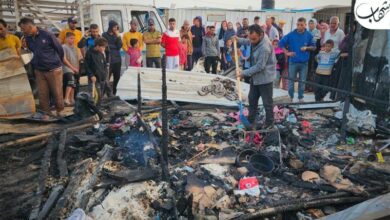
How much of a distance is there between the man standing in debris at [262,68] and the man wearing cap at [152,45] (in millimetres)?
4160

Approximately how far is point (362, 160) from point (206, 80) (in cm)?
486

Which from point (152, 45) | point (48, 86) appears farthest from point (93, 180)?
point (152, 45)

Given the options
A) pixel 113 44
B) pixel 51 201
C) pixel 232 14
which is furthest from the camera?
pixel 232 14

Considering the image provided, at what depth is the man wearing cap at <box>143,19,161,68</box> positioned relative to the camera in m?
9.61

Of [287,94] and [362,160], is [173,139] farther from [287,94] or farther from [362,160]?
[287,94]

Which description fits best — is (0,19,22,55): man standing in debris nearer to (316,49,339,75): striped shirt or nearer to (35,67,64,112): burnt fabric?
(35,67,64,112): burnt fabric

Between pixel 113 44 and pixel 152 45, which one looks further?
pixel 152 45

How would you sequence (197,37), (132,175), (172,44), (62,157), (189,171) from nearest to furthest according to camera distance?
(132,175)
(189,171)
(62,157)
(172,44)
(197,37)

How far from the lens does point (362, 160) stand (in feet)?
16.5

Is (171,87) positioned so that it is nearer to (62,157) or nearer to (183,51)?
(183,51)

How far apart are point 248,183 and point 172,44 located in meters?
6.24

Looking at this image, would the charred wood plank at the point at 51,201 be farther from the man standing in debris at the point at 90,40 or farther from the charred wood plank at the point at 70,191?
the man standing in debris at the point at 90,40

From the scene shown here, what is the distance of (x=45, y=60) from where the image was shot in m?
6.91

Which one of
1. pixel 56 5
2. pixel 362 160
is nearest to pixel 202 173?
pixel 362 160
